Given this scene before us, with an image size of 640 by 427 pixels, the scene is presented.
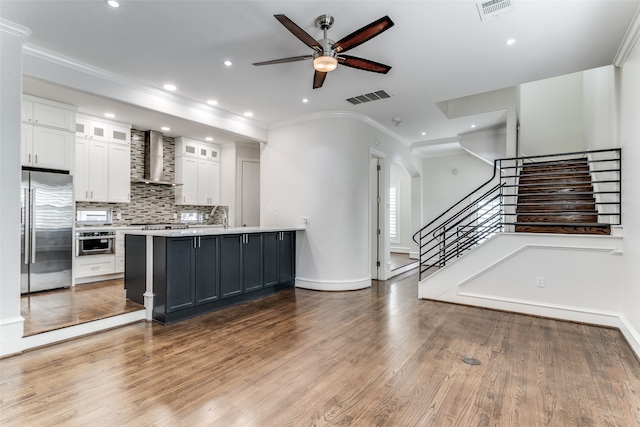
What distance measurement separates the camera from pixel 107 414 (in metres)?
1.95

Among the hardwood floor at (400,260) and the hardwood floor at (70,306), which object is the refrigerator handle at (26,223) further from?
the hardwood floor at (400,260)

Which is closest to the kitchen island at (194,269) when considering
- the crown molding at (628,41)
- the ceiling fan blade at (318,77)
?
the ceiling fan blade at (318,77)

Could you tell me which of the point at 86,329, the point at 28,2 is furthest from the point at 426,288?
the point at 28,2

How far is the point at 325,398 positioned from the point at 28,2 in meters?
3.88

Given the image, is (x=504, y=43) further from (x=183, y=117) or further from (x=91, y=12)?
(x=183, y=117)

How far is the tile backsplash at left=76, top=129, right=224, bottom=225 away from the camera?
19.9 ft

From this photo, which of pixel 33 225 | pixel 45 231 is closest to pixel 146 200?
pixel 45 231

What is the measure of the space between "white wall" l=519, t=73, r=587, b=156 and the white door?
6244mm

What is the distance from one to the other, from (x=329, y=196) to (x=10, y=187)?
12.8 feet

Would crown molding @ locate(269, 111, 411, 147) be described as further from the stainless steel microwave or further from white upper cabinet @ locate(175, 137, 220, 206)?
the stainless steel microwave

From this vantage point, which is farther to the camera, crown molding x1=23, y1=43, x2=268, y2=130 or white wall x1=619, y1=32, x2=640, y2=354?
crown molding x1=23, y1=43, x2=268, y2=130

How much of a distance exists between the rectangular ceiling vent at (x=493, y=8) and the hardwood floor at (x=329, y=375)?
302 centimetres

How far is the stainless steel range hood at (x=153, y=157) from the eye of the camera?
620 cm

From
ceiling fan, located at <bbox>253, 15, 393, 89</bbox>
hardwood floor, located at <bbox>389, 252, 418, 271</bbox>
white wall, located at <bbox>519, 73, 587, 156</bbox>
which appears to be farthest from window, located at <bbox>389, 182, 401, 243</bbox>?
ceiling fan, located at <bbox>253, 15, 393, 89</bbox>
